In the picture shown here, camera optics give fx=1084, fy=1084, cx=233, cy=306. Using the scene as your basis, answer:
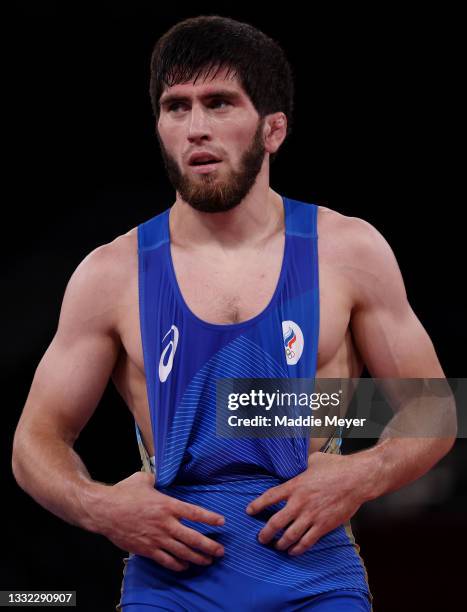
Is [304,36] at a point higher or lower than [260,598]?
higher

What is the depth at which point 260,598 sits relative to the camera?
194 cm

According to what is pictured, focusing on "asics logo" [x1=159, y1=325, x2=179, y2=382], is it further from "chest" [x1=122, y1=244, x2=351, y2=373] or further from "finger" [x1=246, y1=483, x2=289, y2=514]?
"finger" [x1=246, y1=483, x2=289, y2=514]

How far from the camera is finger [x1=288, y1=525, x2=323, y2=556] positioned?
6.41 feet

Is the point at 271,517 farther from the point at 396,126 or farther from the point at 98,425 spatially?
the point at 396,126

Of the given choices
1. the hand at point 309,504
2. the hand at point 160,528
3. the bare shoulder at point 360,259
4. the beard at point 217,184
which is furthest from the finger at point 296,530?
the beard at point 217,184

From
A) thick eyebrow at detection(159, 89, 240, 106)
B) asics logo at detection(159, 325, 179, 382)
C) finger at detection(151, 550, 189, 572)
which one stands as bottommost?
finger at detection(151, 550, 189, 572)

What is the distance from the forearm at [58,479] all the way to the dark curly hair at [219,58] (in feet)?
2.35

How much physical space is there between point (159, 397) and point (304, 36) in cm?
164

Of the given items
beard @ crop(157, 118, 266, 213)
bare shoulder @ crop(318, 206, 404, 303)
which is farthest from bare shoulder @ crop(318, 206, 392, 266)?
beard @ crop(157, 118, 266, 213)

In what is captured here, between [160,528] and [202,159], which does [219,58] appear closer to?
[202,159]

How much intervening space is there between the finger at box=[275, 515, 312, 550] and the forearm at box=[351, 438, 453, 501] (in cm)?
13

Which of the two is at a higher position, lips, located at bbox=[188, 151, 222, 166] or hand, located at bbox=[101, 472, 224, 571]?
lips, located at bbox=[188, 151, 222, 166]

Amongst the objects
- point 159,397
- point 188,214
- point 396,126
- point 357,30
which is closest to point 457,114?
point 396,126

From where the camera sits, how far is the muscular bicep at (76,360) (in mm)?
2162
